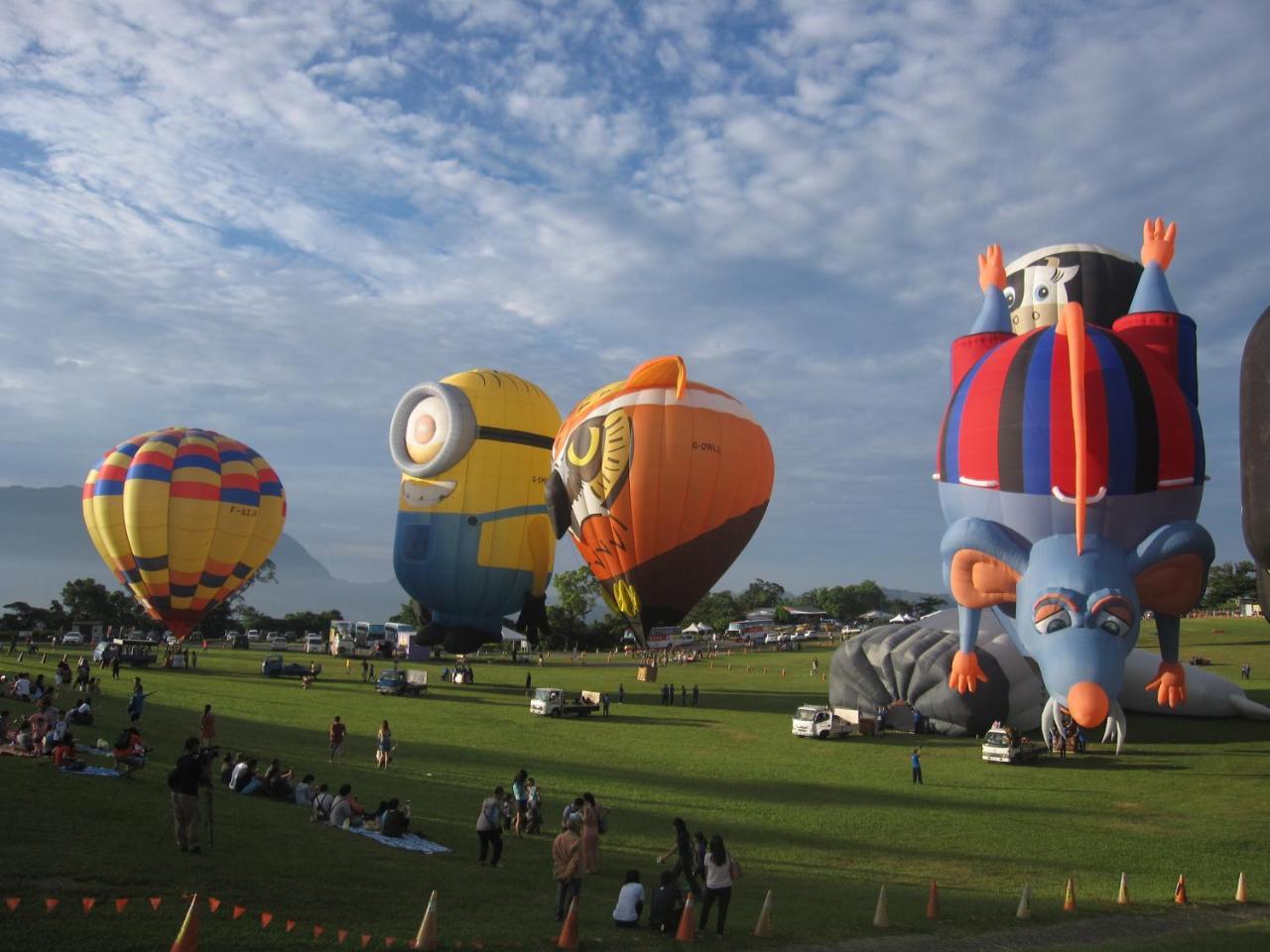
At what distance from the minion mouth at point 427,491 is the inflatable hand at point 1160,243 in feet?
95.2

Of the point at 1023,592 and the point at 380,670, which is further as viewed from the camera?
the point at 380,670

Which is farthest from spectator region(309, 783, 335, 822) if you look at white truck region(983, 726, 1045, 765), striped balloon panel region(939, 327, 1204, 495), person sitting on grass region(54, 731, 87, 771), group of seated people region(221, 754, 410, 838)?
striped balloon panel region(939, 327, 1204, 495)

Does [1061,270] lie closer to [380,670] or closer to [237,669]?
[380,670]

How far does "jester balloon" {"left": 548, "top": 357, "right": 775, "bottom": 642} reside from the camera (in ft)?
124

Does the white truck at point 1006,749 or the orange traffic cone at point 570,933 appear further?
the white truck at point 1006,749

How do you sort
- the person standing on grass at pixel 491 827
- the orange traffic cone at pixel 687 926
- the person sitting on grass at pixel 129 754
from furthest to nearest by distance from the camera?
the person sitting on grass at pixel 129 754 < the person standing on grass at pixel 491 827 < the orange traffic cone at pixel 687 926

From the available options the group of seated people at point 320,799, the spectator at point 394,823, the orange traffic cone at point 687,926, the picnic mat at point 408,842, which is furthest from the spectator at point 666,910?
the group of seated people at point 320,799

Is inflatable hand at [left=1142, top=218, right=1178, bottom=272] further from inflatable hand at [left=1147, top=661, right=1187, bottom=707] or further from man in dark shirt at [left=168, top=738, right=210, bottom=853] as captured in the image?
man in dark shirt at [left=168, top=738, right=210, bottom=853]

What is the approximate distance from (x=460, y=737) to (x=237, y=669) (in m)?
23.8

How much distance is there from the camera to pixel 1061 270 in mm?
31766

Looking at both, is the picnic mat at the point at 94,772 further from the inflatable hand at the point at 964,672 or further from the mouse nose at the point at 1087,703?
the inflatable hand at the point at 964,672

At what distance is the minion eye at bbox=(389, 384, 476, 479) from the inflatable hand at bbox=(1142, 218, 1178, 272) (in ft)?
92.4

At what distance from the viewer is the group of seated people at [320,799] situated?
1488 centimetres

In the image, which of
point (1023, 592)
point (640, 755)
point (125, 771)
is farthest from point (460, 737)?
point (1023, 592)
